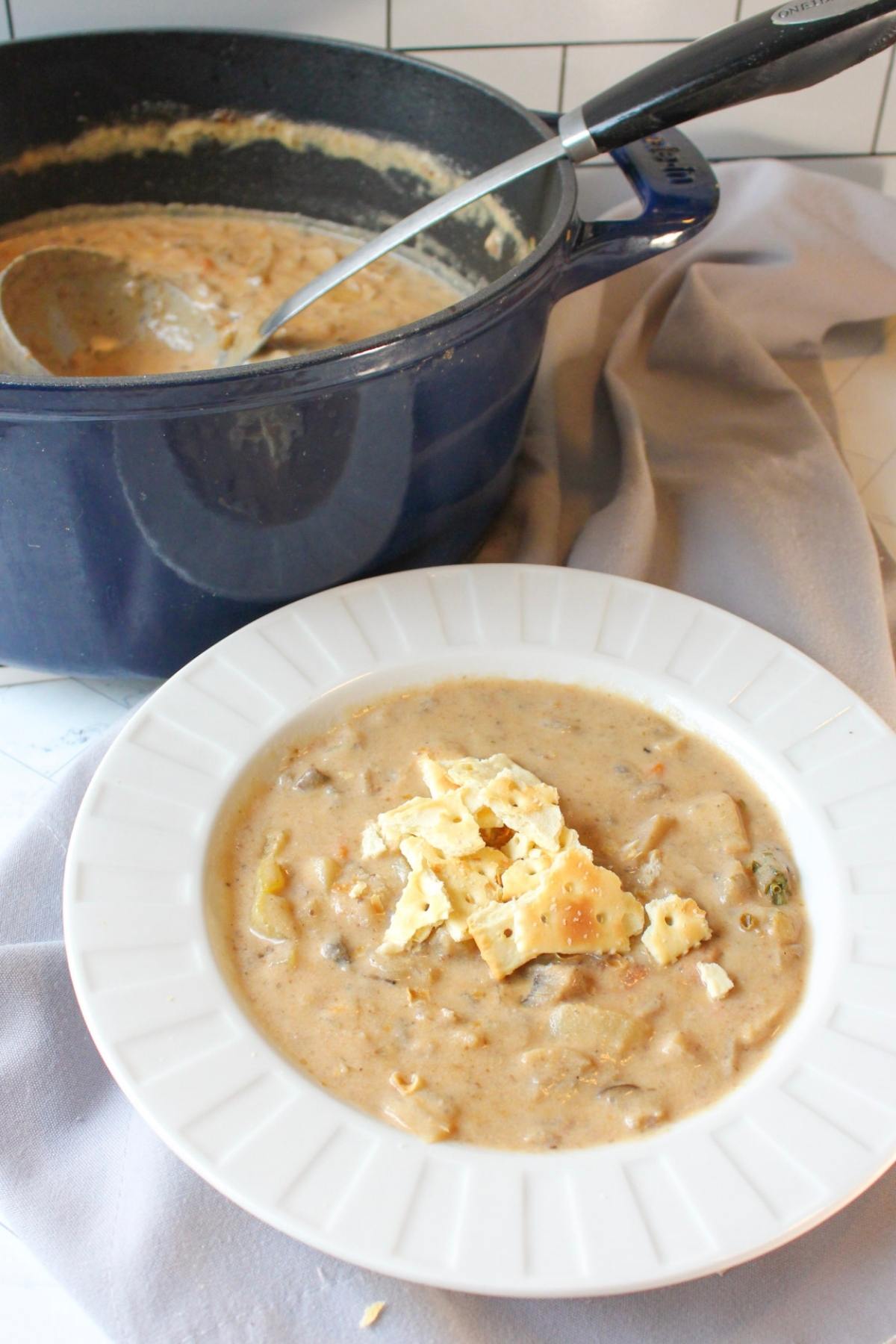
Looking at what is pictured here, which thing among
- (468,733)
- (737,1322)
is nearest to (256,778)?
(468,733)

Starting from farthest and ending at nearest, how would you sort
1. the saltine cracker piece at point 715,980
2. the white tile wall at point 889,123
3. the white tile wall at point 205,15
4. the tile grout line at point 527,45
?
the white tile wall at point 889,123
the tile grout line at point 527,45
the white tile wall at point 205,15
the saltine cracker piece at point 715,980

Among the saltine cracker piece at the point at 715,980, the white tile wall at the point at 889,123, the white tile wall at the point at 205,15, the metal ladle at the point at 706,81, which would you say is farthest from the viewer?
the white tile wall at the point at 889,123

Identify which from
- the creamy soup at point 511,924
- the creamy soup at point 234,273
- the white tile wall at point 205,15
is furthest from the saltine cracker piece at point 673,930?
the white tile wall at point 205,15

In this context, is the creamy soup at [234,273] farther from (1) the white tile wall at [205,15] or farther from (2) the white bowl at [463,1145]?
(2) the white bowl at [463,1145]

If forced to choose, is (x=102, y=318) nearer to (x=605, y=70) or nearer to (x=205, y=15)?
(x=205, y=15)

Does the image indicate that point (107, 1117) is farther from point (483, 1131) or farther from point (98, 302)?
point (98, 302)

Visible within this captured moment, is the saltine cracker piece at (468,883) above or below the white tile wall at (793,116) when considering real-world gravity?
below

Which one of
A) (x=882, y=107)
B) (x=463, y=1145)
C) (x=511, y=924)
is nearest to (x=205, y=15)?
(x=882, y=107)
